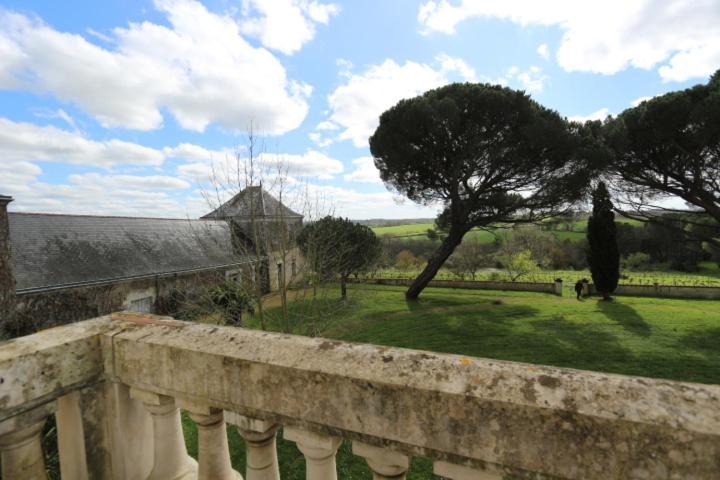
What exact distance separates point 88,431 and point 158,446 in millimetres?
317

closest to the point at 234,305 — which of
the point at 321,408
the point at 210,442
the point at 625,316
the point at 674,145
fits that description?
the point at 210,442

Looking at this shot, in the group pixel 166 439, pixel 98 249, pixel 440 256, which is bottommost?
pixel 440 256

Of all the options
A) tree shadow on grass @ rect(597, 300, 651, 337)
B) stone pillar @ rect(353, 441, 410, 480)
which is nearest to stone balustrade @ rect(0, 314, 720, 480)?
stone pillar @ rect(353, 441, 410, 480)

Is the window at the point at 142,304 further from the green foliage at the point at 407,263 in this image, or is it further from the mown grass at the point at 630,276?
the green foliage at the point at 407,263

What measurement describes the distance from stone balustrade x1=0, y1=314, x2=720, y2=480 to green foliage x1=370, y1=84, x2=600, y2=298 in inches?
645

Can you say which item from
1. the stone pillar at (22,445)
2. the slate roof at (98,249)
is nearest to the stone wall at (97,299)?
the slate roof at (98,249)

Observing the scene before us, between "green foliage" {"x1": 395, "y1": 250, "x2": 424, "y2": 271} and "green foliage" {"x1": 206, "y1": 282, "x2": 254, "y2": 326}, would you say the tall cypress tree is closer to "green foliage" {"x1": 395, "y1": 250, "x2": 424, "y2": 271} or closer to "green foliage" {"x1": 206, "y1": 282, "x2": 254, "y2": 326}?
"green foliage" {"x1": 206, "y1": 282, "x2": 254, "y2": 326}

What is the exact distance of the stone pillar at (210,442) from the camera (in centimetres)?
145

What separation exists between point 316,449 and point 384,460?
0.26 metres

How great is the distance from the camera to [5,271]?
12.2m

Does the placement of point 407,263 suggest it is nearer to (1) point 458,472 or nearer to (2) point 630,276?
(2) point 630,276

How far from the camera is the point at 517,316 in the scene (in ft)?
48.6

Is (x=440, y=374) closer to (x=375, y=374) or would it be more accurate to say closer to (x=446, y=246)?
(x=375, y=374)

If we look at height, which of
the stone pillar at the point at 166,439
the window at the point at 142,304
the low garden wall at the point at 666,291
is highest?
the stone pillar at the point at 166,439
